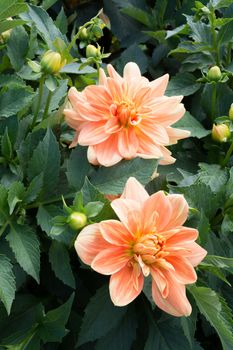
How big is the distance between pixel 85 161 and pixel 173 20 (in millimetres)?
745

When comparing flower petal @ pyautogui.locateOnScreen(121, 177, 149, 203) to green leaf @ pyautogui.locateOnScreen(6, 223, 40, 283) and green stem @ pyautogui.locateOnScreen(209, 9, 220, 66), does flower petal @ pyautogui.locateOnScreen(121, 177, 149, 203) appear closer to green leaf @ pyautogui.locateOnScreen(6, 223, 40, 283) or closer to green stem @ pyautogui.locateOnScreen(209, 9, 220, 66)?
green leaf @ pyautogui.locateOnScreen(6, 223, 40, 283)

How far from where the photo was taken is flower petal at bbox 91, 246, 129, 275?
0.76 meters

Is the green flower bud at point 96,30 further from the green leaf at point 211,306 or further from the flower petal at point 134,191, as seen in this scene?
the green leaf at point 211,306

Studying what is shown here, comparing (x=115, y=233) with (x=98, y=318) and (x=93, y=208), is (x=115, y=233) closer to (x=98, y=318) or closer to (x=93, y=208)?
(x=93, y=208)

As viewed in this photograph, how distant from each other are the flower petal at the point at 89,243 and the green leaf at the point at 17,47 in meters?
0.43

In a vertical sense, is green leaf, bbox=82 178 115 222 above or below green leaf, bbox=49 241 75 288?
above

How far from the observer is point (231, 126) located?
1086 mm

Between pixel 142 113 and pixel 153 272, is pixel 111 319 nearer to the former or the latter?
pixel 153 272

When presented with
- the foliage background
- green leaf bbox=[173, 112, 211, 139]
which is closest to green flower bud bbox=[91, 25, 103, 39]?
the foliage background

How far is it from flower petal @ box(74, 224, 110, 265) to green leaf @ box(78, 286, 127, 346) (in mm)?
164

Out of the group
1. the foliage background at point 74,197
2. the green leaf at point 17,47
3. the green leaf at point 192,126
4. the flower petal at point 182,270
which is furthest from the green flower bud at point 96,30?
the flower petal at point 182,270

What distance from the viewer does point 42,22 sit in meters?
1.13

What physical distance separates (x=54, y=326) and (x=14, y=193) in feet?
0.75

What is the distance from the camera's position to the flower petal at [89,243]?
0.77 metres
